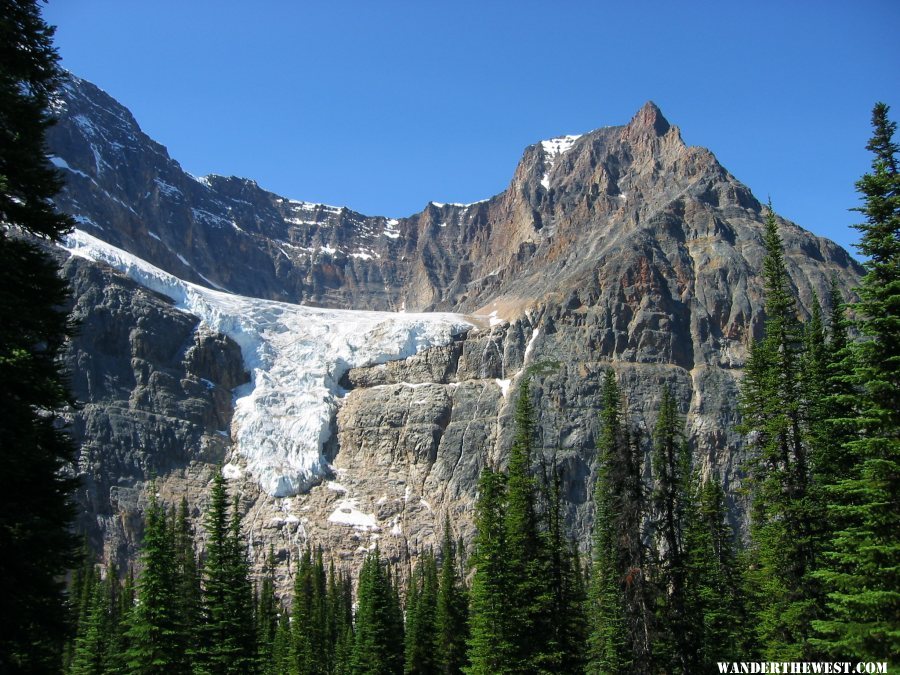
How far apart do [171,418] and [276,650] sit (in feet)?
315

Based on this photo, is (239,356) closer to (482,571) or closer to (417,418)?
(417,418)

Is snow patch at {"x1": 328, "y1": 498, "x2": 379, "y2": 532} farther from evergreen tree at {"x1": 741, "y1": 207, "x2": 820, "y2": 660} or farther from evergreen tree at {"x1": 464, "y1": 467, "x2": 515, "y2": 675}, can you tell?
evergreen tree at {"x1": 741, "y1": 207, "x2": 820, "y2": 660}

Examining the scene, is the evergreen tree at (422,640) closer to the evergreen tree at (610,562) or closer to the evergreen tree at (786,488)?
the evergreen tree at (610,562)

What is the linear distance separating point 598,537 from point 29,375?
44.3 m

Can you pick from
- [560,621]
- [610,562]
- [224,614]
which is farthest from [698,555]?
[224,614]

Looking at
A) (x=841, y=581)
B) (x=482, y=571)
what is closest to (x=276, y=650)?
(x=482, y=571)

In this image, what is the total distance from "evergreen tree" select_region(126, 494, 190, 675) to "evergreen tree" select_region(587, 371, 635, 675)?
20.1m

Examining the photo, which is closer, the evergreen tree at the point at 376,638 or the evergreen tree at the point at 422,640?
the evergreen tree at the point at 376,638

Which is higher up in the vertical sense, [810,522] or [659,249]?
[659,249]

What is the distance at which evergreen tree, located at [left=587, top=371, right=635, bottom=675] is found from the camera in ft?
125

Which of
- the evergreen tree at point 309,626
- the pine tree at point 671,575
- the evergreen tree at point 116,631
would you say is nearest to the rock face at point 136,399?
the evergreen tree at point 116,631

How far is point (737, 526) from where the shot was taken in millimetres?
124562

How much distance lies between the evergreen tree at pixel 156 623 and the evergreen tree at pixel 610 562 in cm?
2014

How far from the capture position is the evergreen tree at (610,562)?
38000mm
